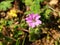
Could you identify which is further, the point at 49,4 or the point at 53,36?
the point at 49,4

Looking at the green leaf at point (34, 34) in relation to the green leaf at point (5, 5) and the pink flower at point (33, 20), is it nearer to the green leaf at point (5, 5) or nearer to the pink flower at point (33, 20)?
the pink flower at point (33, 20)

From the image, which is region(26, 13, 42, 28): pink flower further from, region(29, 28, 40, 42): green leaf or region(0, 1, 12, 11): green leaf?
region(0, 1, 12, 11): green leaf

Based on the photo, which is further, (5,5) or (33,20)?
(5,5)

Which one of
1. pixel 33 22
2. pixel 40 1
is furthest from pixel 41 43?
pixel 40 1

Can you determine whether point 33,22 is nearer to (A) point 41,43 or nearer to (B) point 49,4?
(A) point 41,43

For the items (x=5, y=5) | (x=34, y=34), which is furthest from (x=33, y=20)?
(x=5, y=5)

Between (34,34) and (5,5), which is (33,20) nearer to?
(34,34)

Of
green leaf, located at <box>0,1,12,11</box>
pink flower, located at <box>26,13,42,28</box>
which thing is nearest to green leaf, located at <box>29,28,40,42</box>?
pink flower, located at <box>26,13,42,28</box>

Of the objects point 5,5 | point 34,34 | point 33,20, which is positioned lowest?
point 34,34
